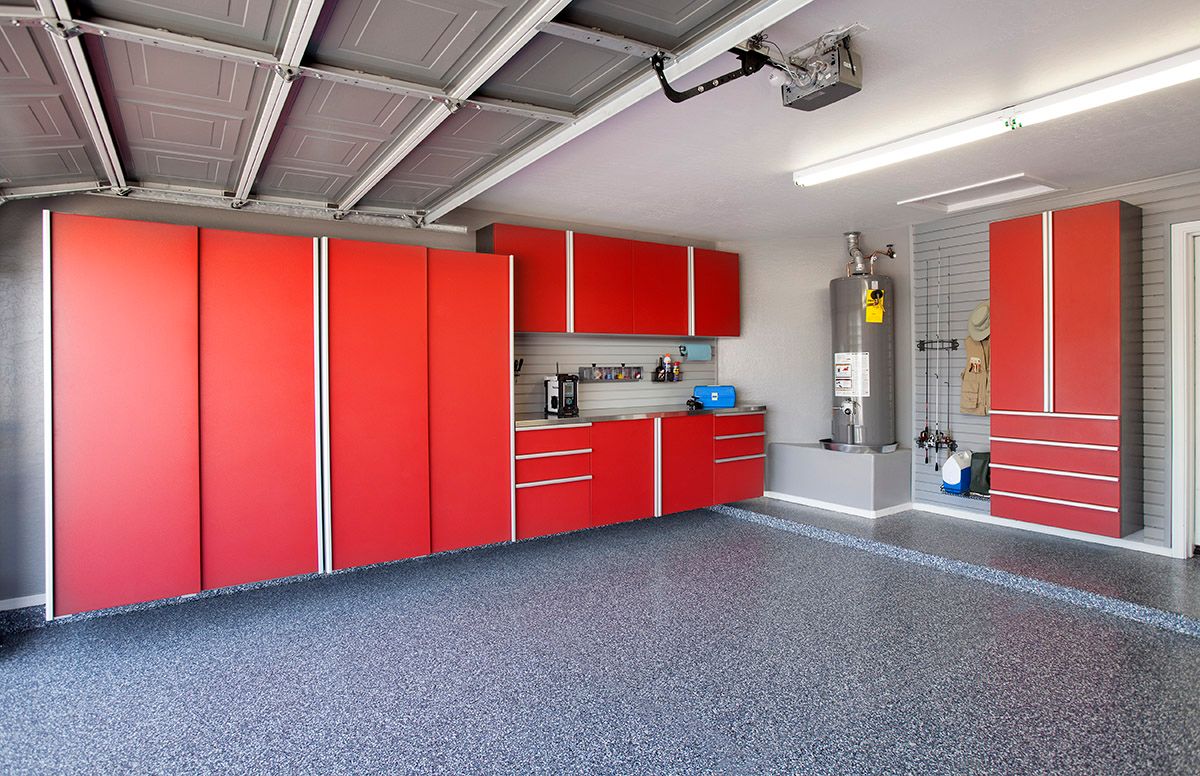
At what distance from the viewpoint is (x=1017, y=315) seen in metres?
4.91

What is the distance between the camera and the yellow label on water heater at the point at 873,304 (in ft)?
19.1

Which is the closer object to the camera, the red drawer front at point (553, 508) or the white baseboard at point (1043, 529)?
the white baseboard at point (1043, 529)

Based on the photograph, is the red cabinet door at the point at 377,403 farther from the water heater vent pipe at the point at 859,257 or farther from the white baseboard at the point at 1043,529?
the white baseboard at the point at 1043,529

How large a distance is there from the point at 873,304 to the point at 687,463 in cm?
217

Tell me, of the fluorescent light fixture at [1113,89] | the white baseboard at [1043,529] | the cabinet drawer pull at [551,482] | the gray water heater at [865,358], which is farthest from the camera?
the gray water heater at [865,358]

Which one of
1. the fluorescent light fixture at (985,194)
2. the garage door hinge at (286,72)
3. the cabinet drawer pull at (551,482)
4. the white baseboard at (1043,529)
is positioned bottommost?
the white baseboard at (1043,529)

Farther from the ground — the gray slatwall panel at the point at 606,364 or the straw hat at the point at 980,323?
the straw hat at the point at 980,323

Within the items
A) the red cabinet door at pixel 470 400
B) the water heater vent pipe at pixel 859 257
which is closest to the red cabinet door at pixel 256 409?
the red cabinet door at pixel 470 400

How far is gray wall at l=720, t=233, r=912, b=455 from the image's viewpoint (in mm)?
6598

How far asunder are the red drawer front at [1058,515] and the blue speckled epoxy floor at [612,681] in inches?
40.5

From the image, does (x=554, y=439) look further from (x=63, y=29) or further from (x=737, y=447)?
(x=63, y=29)

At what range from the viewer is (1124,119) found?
346 cm

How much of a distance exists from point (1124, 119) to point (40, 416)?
627 centimetres

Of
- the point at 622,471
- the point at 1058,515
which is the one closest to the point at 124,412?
the point at 622,471
